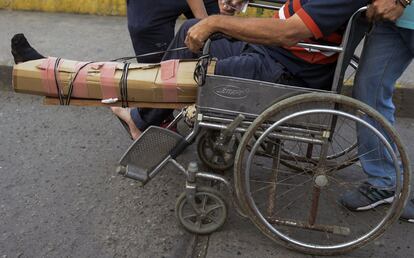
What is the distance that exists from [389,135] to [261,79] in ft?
1.93

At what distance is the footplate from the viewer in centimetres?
233

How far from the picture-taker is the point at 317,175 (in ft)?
7.35

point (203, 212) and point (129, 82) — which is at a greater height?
point (129, 82)

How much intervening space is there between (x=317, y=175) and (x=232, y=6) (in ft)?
3.19

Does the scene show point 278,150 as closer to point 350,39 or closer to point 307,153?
point 307,153

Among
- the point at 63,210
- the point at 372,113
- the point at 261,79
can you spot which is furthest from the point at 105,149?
the point at 372,113

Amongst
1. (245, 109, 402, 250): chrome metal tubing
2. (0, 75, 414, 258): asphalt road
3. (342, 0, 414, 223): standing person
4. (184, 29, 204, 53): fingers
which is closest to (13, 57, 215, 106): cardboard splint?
(184, 29, 204, 53): fingers

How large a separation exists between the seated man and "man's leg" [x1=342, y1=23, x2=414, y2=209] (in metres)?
0.20

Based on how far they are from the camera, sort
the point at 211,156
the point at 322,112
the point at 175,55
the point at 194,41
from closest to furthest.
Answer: the point at 322,112, the point at 194,41, the point at 175,55, the point at 211,156

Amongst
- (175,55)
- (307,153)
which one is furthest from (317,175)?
(175,55)

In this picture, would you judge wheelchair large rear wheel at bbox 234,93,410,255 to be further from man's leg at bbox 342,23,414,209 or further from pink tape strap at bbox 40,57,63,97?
pink tape strap at bbox 40,57,63,97

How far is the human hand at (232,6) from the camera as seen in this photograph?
8.56ft

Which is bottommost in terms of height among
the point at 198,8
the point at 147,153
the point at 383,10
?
the point at 147,153

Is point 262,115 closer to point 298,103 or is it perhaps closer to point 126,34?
point 298,103
